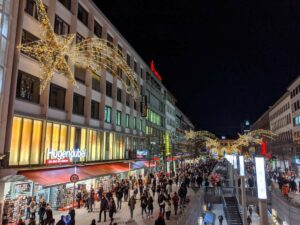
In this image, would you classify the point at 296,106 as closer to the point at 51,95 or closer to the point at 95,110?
the point at 95,110

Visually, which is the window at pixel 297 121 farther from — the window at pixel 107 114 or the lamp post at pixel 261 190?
the lamp post at pixel 261 190

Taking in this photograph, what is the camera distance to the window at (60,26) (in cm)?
2402

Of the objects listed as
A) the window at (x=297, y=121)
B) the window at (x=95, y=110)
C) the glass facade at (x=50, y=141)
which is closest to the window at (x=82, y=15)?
the window at (x=95, y=110)

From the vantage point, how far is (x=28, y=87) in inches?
813

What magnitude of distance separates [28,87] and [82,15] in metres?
12.0

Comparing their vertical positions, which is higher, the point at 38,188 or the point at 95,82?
the point at 95,82

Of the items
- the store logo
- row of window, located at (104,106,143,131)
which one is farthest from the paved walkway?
row of window, located at (104,106,143,131)

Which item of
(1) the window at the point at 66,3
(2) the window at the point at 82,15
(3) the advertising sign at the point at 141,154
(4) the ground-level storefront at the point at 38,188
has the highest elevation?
(2) the window at the point at 82,15

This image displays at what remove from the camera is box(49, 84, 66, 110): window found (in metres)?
23.4

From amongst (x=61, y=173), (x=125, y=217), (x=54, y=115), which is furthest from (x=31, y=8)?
(x=125, y=217)

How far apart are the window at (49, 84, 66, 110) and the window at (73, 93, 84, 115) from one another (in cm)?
209

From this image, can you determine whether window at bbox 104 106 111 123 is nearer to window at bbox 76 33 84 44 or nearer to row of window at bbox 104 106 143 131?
row of window at bbox 104 106 143 131

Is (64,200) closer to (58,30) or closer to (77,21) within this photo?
(58,30)

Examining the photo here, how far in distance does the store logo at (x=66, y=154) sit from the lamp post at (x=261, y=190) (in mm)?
15282
